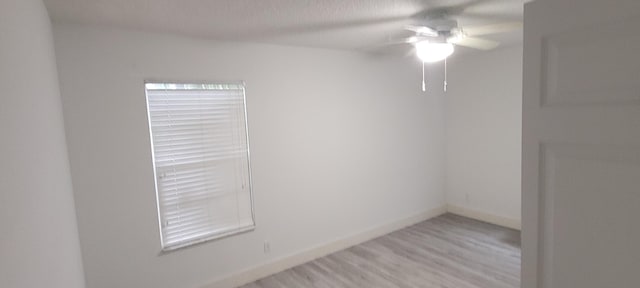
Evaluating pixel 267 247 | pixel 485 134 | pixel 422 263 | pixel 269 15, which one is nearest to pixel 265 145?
pixel 267 247

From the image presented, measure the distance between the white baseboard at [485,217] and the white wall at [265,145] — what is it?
28 cm

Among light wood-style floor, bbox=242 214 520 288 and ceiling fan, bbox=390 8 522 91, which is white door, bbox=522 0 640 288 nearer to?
ceiling fan, bbox=390 8 522 91

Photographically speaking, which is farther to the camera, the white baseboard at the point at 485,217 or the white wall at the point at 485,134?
the white baseboard at the point at 485,217

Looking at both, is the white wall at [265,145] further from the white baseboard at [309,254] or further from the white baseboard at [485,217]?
the white baseboard at [485,217]

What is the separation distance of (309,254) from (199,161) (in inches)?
60.2

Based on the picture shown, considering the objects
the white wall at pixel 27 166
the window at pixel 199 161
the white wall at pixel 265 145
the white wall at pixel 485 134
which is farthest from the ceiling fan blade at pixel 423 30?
the white wall at pixel 485 134

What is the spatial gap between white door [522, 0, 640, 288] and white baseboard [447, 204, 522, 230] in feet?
11.0

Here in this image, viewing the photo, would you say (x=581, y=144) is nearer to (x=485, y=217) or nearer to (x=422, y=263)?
(x=422, y=263)

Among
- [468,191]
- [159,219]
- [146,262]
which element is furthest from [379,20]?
[468,191]

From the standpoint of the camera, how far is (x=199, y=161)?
285cm

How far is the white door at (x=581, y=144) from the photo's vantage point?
3.26 feet

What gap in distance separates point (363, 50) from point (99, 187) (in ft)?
9.13

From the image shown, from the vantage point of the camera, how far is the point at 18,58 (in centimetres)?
104

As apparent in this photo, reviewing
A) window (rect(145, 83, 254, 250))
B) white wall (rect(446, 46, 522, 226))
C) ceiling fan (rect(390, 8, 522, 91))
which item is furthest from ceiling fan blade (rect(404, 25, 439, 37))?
white wall (rect(446, 46, 522, 226))
